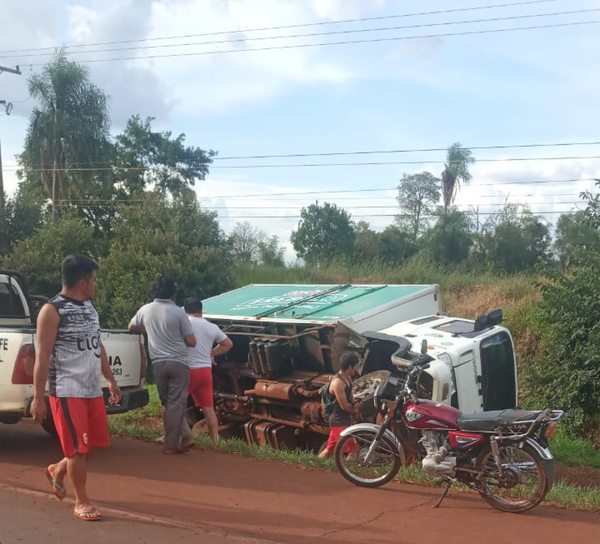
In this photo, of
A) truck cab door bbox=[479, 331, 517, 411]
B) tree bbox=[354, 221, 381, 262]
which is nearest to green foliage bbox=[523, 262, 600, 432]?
truck cab door bbox=[479, 331, 517, 411]

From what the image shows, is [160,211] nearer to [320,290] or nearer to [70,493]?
[320,290]

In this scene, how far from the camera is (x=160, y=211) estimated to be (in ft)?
62.0

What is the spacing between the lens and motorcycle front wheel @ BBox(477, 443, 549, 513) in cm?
546

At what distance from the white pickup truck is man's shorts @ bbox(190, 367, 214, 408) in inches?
21.9

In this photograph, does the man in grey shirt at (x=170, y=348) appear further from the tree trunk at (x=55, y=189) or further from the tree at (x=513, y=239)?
the tree trunk at (x=55, y=189)

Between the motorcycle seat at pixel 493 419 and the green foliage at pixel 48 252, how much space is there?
1639 centimetres

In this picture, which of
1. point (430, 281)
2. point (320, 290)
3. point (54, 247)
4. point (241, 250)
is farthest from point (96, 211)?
point (320, 290)

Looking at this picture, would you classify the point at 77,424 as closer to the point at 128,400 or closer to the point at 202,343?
the point at 128,400

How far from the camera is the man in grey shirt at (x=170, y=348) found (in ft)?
24.0

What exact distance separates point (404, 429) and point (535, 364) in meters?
6.93

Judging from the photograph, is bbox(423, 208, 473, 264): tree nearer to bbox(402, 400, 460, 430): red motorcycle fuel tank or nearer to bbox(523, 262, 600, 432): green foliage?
bbox(523, 262, 600, 432): green foliage

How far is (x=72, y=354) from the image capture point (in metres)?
5.11

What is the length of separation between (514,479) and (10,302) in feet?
Result: 20.1

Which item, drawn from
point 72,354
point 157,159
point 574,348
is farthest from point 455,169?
point 72,354
